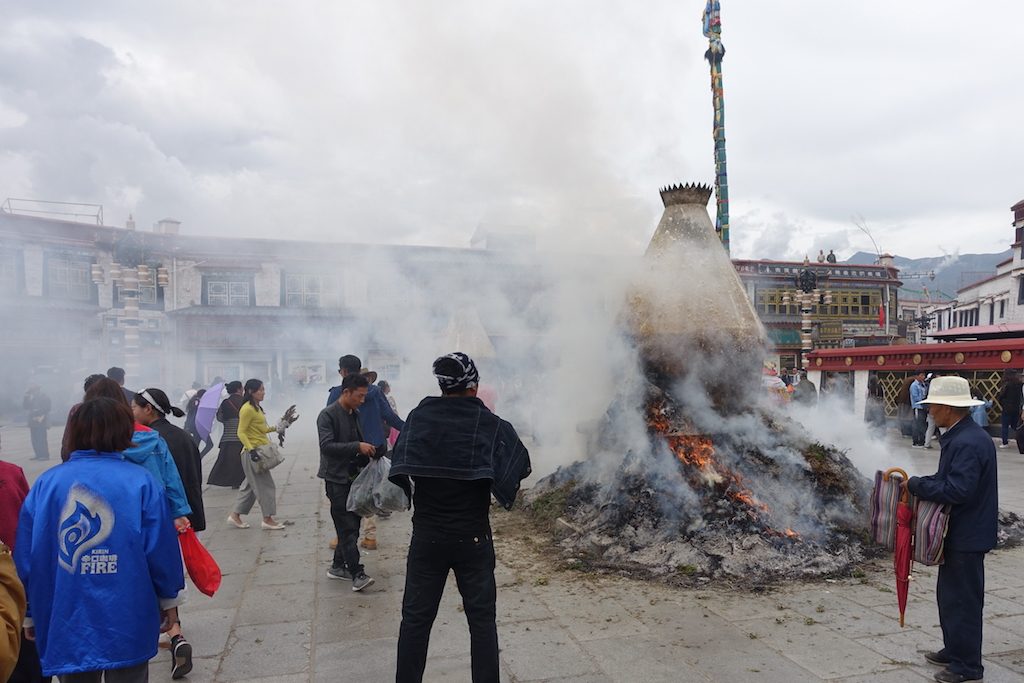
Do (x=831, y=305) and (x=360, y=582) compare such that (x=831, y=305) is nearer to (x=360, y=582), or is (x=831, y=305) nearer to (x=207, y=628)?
(x=360, y=582)

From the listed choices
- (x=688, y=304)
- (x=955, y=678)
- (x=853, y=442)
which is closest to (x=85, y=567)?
(x=955, y=678)

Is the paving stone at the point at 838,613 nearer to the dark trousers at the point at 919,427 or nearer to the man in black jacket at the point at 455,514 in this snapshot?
the man in black jacket at the point at 455,514

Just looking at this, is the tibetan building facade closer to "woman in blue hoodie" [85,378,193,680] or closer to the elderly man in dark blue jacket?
the elderly man in dark blue jacket

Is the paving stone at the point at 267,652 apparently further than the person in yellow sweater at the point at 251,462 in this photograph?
No

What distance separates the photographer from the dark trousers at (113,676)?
7.98 feet

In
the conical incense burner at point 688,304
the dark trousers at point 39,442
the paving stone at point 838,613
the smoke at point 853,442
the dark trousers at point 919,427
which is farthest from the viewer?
the dark trousers at point 919,427

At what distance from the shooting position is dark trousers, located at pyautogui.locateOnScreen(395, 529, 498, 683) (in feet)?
9.98

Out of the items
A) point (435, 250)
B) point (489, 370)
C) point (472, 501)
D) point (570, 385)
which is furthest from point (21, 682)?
point (435, 250)

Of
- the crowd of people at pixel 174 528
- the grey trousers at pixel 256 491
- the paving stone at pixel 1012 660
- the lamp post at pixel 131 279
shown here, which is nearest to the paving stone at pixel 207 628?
the crowd of people at pixel 174 528

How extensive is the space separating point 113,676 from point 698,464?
4.86 m

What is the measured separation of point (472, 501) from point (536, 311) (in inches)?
527

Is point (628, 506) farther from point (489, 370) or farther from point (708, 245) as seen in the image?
point (489, 370)

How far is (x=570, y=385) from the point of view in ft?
31.8

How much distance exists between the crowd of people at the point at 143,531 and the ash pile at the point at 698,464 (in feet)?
9.03
